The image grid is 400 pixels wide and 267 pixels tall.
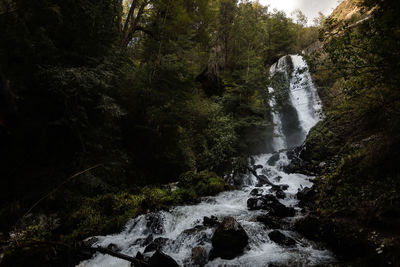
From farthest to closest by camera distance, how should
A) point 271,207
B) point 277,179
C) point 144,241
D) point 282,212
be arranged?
point 277,179 < point 271,207 < point 282,212 < point 144,241

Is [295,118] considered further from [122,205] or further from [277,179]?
[122,205]

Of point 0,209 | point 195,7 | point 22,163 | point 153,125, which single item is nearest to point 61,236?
point 0,209

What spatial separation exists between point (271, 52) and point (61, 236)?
110 feet

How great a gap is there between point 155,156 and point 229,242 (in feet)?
23.8

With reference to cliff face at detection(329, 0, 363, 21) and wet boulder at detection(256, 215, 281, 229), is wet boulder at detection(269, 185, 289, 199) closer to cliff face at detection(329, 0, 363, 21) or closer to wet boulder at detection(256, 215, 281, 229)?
wet boulder at detection(256, 215, 281, 229)

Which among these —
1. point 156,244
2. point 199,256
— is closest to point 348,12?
point 199,256

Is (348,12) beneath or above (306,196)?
above

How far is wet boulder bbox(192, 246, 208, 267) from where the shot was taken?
182 inches

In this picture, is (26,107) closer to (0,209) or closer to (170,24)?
(0,209)

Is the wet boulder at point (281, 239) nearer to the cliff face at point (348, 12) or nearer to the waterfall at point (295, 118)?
the cliff face at point (348, 12)

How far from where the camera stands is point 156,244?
5461 mm

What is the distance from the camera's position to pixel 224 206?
334 inches

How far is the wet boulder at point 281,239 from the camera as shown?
503cm

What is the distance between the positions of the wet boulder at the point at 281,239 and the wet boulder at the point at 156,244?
2877 mm
